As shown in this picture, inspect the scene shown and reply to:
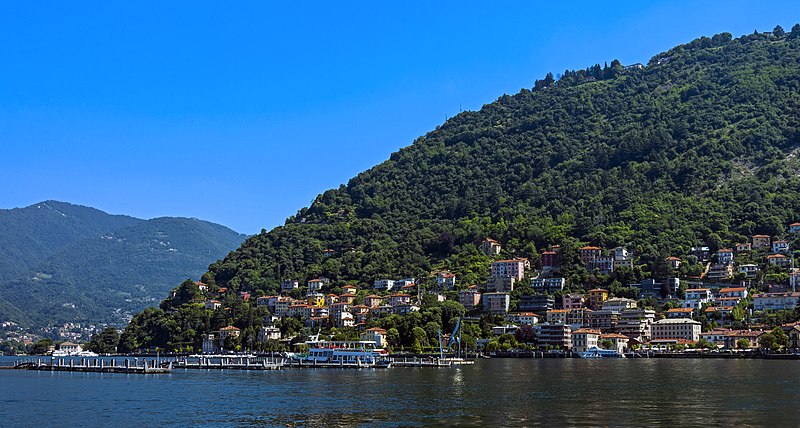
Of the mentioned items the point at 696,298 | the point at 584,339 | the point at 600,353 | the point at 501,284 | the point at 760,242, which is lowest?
the point at 600,353

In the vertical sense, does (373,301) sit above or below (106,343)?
above

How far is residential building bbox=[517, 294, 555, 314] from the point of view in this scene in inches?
5886

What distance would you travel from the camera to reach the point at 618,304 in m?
145

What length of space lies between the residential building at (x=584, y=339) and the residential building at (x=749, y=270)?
28.5 meters

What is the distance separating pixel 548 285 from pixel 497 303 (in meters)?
12.3

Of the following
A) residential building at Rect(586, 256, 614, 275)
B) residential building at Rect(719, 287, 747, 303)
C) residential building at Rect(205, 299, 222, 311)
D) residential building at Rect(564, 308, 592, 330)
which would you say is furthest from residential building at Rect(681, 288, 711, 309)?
residential building at Rect(205, 299, 222, 311)

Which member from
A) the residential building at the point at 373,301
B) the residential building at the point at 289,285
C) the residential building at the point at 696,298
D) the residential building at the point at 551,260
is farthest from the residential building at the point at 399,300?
the residential building at the point at 696,298

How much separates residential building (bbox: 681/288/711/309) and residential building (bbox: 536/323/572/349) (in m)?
19.5

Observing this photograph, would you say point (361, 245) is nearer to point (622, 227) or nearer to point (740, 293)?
point (622, 227)

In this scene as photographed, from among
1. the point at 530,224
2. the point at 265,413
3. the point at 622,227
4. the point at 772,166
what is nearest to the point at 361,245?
the point at 530,224

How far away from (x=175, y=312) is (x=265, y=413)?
110103mm

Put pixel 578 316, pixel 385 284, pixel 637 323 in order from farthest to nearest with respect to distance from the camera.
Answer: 1. pixel 385 284
2. pixel 578 316
3. pixel 637 323

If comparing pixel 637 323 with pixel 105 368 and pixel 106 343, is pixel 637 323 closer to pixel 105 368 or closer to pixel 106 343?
pixel 105 368

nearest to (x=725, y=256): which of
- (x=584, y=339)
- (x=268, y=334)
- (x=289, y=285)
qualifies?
(x=584, y=339)
